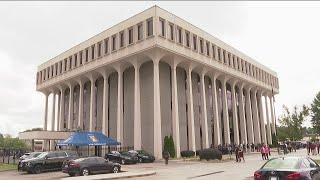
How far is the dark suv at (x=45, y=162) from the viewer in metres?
26.4

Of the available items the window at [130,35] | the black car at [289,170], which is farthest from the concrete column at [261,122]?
the black car at [289,170]

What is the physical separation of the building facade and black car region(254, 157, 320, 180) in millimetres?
31065

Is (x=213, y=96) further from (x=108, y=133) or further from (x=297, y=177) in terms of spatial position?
(x=297, y=177)

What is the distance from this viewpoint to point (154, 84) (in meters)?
44.7

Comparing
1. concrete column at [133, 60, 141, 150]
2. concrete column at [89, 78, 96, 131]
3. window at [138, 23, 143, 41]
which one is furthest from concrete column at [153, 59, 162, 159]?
concrete column at [89, 78, 96, 131]

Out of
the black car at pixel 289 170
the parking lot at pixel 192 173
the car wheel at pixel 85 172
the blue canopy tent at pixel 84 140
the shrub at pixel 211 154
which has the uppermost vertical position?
the blue canopy tent at pixel 84 140

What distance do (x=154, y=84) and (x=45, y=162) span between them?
20563 millimetres

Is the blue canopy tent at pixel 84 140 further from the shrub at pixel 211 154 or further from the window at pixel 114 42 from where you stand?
the window at pixel 114 42

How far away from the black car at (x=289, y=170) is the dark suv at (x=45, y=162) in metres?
19.7

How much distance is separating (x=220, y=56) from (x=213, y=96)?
680 cm

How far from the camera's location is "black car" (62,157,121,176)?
23.0m

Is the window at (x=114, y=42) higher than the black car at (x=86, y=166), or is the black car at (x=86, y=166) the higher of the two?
the window at (x=114, y=42)

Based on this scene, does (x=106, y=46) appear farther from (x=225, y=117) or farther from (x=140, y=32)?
(x=225, y=117)

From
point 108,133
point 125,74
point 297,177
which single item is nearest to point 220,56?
point 125,74
